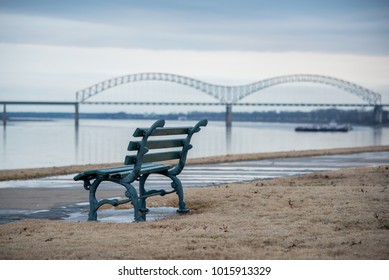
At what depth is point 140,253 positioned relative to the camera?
21.0ft

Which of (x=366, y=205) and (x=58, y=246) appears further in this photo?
(x=366, y=205)

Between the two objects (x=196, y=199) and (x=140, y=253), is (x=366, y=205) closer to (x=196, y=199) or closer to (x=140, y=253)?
(x=196, y=199)

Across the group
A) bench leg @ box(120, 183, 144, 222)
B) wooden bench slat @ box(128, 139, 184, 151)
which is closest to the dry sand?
bench leg @ box(120, 183, 144, 222)

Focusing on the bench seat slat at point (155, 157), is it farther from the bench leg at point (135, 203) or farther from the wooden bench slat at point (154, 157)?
the bench leg at point (135, 203)

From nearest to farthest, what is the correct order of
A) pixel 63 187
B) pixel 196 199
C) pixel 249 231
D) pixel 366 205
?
1. pixel 249 231
2. pixel 366 205
3. pixel 196 199
4. pixel 63 187

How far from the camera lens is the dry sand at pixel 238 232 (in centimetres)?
639

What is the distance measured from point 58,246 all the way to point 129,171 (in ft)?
7.71

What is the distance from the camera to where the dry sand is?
639 centimetres

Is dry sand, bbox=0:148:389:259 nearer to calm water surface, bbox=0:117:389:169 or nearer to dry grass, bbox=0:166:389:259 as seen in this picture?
dry grass, bbox=0:166:389:259

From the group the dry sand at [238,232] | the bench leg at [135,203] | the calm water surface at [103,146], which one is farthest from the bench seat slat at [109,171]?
the calm water surface at [103,146]

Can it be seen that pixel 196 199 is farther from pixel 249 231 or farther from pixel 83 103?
pixel 83 103

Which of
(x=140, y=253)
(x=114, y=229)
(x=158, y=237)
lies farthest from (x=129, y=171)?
(x=140, y=253)

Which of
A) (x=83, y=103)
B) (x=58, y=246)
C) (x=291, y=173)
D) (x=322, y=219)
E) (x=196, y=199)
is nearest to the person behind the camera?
(x=58, y=246)

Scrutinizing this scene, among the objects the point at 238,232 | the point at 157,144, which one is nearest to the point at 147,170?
the point at 157,144
